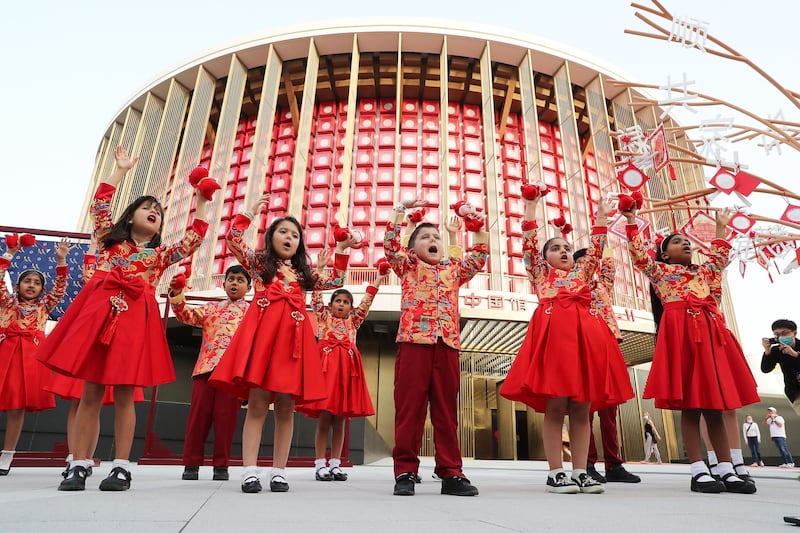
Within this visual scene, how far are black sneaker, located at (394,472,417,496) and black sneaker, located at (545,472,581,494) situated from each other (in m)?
0.79

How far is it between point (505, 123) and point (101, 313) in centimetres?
1806

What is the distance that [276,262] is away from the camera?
3.31 meters

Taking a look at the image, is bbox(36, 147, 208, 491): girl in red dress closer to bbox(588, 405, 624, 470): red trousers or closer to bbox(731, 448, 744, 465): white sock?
bbox(588, 405, 624, 470): red trousers

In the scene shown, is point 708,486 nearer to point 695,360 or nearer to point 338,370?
point 695,360

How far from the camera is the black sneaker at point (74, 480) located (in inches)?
101

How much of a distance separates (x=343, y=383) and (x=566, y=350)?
7.61ft

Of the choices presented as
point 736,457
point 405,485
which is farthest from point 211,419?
point 736,457

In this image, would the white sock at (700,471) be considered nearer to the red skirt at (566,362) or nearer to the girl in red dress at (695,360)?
the girl in red dress at (695,360)

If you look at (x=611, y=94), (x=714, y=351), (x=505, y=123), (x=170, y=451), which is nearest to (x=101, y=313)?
(x=714, y=351)

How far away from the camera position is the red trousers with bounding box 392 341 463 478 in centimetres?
284

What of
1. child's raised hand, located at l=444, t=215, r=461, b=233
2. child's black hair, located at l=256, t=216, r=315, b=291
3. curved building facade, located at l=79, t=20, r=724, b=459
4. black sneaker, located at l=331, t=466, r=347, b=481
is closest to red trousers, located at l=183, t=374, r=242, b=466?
black sneaker, located at l=331, t=466, r=347, b=481

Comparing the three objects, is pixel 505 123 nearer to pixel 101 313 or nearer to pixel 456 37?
pixel 456 37

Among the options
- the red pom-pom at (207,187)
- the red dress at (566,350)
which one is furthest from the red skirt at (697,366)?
the red pom-pom at (207,187)

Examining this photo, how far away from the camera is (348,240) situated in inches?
138
